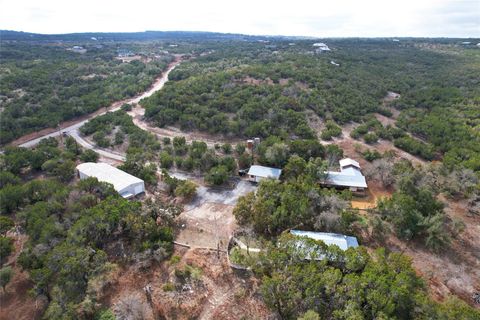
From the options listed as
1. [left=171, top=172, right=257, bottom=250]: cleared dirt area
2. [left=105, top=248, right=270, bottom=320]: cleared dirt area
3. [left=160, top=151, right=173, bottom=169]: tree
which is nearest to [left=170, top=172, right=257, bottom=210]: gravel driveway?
[left=171, top=172, right=257, bottom=250]: cleared dirt area

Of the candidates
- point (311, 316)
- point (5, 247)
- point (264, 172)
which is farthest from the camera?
point (264, 172)

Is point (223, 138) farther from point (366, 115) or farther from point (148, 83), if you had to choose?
point (148, 83)

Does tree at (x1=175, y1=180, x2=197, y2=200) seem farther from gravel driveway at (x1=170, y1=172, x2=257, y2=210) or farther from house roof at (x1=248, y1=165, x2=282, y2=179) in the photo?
house roof at (x1=248, y1=165, x2=282, y2=179)

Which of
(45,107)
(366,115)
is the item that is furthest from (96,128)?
(366,115)

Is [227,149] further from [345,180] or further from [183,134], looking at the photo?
[345,180]

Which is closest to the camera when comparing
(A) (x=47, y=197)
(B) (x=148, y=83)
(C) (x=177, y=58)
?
(A) (x=47, y=197)

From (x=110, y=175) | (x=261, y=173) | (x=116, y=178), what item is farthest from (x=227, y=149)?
(x=110, y=175)

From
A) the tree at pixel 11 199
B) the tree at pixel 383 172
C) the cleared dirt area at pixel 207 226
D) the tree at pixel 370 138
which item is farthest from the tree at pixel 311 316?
the tree at pixel 370 138
